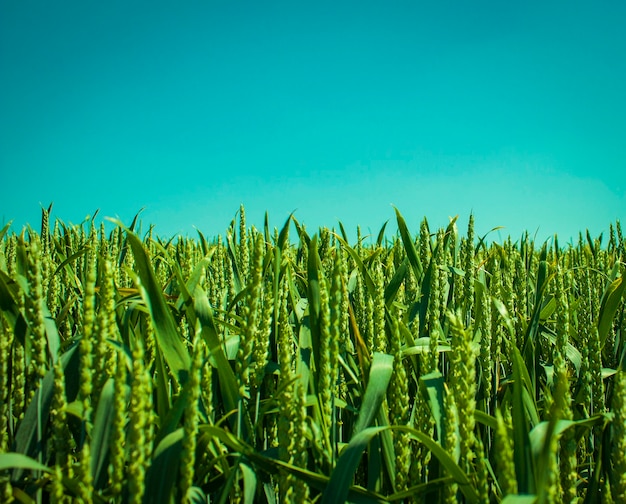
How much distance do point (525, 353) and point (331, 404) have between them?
74cm

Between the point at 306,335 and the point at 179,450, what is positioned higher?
the point at 306,335

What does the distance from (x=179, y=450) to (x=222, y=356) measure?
0.21 meters

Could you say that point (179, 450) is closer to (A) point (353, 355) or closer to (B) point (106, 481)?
(B) point (106, 481)

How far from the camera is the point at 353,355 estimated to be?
1.17 metres

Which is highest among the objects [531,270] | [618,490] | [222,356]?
[531,270]

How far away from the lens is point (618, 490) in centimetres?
70

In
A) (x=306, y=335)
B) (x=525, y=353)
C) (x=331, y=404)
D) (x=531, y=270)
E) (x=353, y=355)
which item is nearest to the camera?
(x=331, y=404)

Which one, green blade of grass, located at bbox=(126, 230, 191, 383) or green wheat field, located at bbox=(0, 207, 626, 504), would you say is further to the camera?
green blade of grass, located at bbox=(126, 230, 191, 383)

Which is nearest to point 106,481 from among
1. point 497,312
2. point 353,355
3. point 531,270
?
point 353,355

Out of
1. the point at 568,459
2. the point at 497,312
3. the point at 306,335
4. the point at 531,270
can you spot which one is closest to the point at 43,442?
the point at 306,335

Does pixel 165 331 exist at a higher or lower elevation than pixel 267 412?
higher

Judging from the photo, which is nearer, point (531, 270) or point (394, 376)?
point (394, 376)

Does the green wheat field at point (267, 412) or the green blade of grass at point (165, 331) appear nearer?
the green wheat field at point (267, 412)

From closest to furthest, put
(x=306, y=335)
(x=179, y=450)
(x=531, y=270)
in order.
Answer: (x=179, y=450) < (x=306, y=335) < (x=531, y=270)
